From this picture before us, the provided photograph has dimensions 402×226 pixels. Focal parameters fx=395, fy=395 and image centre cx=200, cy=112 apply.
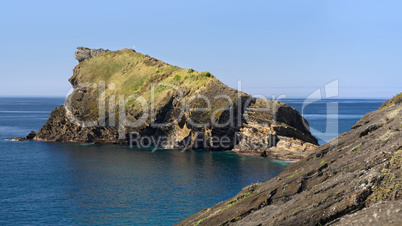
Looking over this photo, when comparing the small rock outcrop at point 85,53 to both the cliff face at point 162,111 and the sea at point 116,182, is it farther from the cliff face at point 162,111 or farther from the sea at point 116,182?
the sea at point 116,182

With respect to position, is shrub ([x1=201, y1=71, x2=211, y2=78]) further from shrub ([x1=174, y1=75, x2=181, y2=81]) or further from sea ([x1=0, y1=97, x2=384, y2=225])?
sea ([x1=0, y1=97, x2=384, y2=225])

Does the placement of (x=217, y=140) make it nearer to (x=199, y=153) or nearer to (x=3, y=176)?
(x=199, y=153)

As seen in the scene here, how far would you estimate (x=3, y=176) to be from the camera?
237 ft

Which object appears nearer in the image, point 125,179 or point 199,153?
point 125,179

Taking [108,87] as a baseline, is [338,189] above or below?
below

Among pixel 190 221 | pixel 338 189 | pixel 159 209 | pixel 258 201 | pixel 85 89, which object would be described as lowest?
pixel 159 209

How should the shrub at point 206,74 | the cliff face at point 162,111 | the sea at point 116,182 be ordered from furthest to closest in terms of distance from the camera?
the shrub at point 206,74 < the cliff face at point 162,111 < the sea at point 116,182

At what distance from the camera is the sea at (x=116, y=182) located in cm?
4909

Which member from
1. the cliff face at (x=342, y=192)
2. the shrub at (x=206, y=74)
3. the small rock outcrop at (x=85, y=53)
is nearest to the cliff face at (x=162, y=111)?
the shrub at (x=206, y=74)

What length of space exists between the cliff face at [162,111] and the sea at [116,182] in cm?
672

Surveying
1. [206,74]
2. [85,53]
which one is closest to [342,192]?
[206,74]

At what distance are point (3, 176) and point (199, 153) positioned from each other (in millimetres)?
43251

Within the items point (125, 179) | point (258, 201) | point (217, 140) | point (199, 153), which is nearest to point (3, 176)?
point (125, 179)

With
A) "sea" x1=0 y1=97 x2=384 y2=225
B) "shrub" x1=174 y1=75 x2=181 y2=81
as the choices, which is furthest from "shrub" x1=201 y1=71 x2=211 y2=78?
"sea" x1=0 y1=97 x2=384 y2=225
